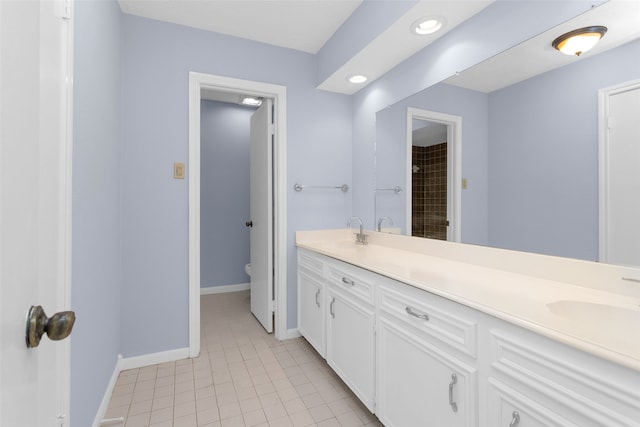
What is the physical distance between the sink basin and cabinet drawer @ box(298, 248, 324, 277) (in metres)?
1.41

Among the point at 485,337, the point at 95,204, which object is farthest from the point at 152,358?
the point at 485,337

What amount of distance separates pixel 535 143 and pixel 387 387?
53.7 inches

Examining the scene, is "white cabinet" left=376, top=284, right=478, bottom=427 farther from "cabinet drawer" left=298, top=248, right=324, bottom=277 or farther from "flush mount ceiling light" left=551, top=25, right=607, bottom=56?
"flush mount ceiling light" left=551, top=25, right=607, bottom=56

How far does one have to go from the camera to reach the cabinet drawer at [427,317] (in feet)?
3.51

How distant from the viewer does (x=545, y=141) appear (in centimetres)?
143

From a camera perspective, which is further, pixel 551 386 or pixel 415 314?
pixel 415 314

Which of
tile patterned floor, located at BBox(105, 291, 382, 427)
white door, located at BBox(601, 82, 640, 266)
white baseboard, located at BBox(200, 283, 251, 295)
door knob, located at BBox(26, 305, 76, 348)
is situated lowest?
tile patterned floor, located at BBox(105, 291, 382, 427)

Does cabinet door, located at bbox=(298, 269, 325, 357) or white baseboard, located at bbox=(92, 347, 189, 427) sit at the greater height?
cabinet door, located at bbox=(298, 269, 325, 357)

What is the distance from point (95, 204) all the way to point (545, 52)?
2.27 metres

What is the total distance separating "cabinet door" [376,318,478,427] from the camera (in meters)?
→ 1.09

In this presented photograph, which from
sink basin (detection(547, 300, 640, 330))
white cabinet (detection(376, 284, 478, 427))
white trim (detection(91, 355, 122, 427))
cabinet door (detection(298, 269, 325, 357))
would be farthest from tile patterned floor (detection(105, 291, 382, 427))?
sink basin (detection(547, 300, 640, 330))

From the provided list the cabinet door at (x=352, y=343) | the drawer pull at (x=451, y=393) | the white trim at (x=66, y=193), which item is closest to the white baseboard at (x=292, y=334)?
the cabinet door at (x=352, y=343)

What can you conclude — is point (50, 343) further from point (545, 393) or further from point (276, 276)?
point (276, 276)

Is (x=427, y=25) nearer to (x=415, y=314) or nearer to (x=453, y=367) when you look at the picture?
(x=415, y=314)
